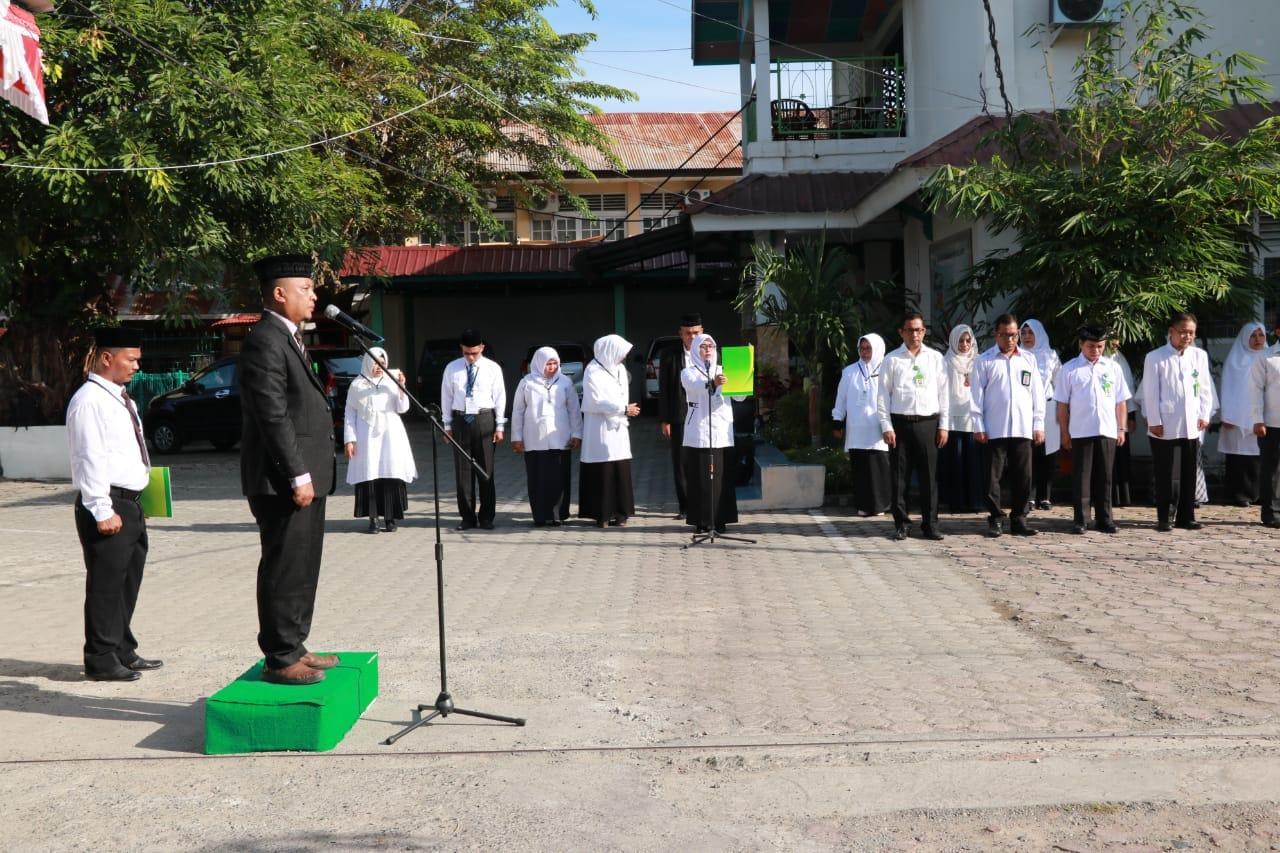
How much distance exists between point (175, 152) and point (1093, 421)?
34.5 ft

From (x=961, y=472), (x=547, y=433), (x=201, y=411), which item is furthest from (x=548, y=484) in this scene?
(x=201, y=411)

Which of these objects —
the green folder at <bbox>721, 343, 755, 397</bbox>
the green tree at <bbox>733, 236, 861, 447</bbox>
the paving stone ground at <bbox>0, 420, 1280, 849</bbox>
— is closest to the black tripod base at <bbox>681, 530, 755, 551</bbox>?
the paving stone ground at <bbox>0, 420, 1280, 849</bbox>

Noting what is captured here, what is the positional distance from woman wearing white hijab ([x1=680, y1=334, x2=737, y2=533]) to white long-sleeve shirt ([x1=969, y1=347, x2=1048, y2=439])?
7.49ft

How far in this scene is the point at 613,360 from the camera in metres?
12.6

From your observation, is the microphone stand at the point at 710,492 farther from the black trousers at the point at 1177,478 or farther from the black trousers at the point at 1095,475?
the black trousers at the point at 1177,478

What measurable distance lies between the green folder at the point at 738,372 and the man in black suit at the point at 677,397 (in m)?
0.79

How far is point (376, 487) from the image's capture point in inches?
492

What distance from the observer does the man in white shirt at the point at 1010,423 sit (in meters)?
11.1

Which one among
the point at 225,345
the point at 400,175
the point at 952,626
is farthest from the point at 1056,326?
the point at 225,345

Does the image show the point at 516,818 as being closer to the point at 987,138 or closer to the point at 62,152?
the point at 987,138

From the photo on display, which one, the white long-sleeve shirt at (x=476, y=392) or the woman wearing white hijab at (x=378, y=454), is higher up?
the white long-sleeve shirt at (x=476, y=392)

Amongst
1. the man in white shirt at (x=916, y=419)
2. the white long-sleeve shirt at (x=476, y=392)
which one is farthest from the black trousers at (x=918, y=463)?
the white long-sleeve shirt at (x=476, y=392)

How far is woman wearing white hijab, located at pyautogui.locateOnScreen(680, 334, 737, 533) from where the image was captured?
1148cm

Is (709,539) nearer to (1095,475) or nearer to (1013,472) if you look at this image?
(1013,472)
